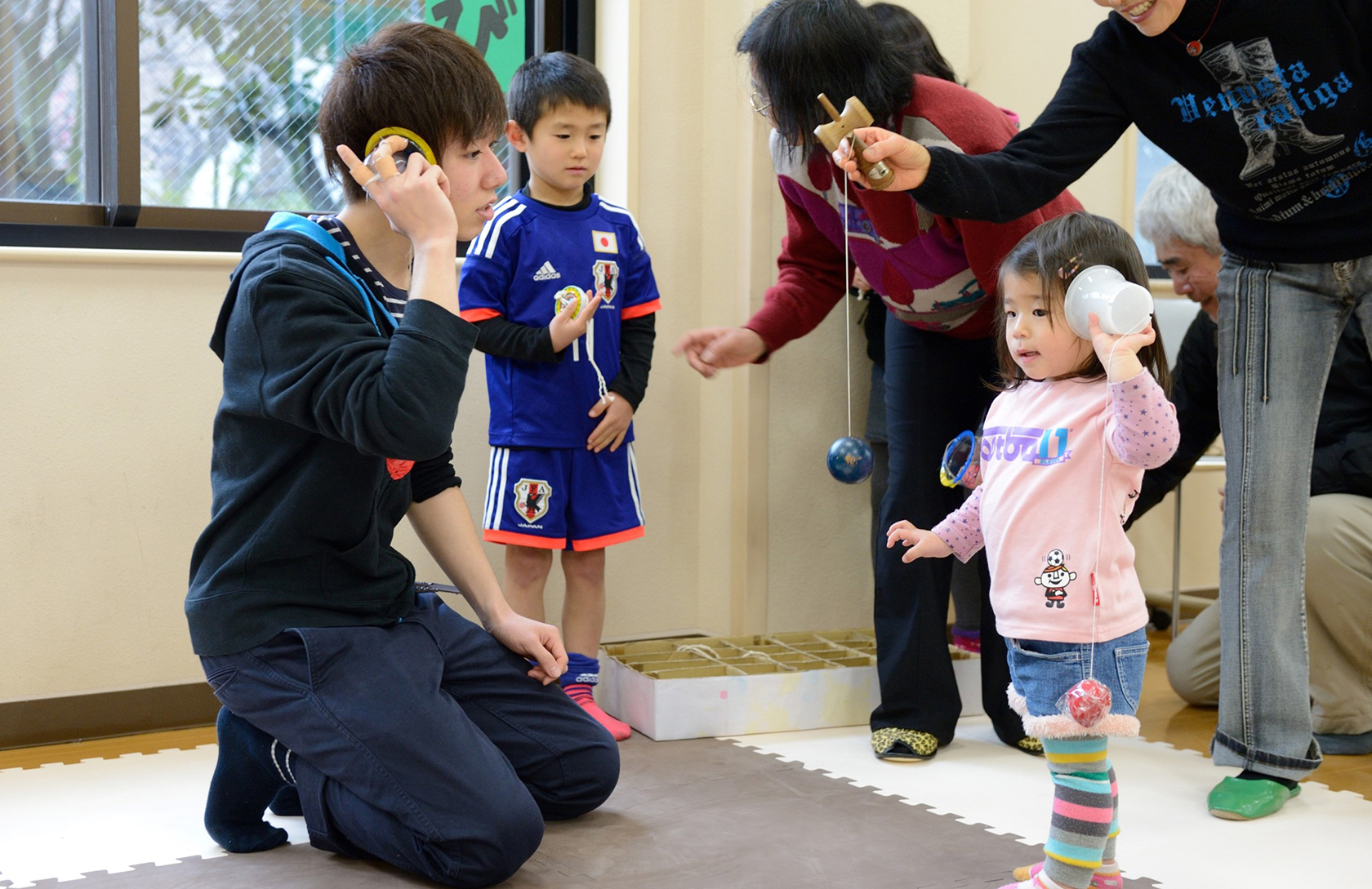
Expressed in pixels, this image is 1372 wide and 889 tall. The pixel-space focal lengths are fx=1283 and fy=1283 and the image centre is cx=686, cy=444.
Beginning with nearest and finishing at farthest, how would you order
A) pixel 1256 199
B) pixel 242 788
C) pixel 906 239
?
pixel 242 788
pixel 1256 199
pixel 906 239

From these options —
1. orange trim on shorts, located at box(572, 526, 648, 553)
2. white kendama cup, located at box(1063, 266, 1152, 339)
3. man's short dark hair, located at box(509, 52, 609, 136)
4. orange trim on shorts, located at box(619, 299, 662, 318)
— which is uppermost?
man's short dark hair, located at box(509, 52, 609, 136)

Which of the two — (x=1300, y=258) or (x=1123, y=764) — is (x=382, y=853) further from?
(x=1300, y=258)

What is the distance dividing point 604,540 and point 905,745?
0.70 meters

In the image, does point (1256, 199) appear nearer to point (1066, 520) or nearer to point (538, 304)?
point (1066, 520)

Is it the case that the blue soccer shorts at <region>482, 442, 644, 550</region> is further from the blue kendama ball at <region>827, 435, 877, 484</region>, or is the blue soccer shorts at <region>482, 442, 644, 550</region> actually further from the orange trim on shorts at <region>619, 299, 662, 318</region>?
the blue kendama ball at <region>827, 435, 877, 484</region>

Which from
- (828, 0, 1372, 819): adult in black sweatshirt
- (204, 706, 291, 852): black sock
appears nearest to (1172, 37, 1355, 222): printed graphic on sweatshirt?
(828, 0, 1372, 819): adult in black sweatshirt

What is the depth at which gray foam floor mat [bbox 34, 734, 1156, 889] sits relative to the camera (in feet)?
5.55

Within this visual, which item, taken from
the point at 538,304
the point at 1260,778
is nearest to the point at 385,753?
the point at 538,304

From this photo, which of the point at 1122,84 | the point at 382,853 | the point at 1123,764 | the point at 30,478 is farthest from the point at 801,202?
the point at 30,478

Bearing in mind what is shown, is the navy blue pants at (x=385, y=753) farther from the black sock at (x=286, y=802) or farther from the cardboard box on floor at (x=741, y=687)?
the cardboard box on floor at (x=741, y=687)

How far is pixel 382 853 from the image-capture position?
1692mm

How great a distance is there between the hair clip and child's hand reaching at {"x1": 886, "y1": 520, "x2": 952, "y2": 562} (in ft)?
1.16

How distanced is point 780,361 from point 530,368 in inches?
29.3

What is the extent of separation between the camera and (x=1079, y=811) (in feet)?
4.90
